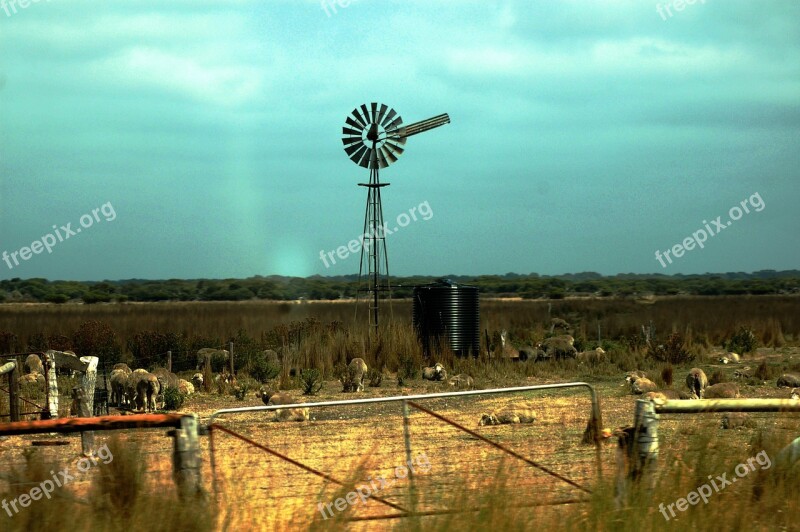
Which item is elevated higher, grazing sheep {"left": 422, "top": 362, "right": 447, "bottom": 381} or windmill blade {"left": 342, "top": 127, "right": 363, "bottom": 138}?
windmill blade {"left": 342, "top": 127, "right": 363, "bottom": 138}

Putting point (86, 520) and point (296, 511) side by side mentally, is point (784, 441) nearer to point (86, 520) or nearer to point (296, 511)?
point (296, 511)

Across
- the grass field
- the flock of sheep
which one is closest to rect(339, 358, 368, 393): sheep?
the grass field

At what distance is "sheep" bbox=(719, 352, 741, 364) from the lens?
27.3 meters

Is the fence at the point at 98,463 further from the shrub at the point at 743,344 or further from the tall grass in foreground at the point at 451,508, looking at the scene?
the shrub at the point at 743,344

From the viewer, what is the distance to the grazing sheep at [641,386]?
19484 mm

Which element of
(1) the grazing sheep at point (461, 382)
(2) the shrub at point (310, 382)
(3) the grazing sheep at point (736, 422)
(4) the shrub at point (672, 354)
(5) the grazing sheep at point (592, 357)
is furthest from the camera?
(4) the shrub at point (672, 354)

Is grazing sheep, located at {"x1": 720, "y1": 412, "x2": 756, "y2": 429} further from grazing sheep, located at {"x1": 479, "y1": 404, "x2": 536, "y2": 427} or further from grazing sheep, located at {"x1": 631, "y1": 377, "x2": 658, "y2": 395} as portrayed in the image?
grazing sheep, located at {"x1": 631, "y1": 377, "x2": 658, "y2": 395}

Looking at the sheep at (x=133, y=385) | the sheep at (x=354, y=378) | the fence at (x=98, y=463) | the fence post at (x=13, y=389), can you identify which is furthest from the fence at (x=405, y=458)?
the sheep at (x=354, y=378)

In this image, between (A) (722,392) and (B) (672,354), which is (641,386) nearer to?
(A) (722,392)

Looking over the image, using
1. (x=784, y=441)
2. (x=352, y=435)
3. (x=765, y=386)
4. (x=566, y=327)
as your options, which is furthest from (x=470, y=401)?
(x=566, y=327)

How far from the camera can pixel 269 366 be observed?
909 inches

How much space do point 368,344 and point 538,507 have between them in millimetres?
18845
